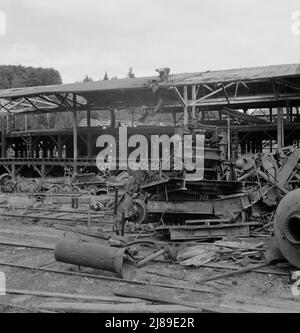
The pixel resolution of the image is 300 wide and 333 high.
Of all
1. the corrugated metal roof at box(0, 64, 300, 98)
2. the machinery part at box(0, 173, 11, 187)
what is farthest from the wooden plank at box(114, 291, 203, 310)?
the machinery part at box(0, 173, 11, 187)

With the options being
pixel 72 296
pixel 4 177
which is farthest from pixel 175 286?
pixel 4 177

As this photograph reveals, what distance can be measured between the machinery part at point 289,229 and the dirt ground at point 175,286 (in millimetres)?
377

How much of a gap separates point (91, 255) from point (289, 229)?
337 centimetres

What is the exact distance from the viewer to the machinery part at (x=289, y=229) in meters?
6.79

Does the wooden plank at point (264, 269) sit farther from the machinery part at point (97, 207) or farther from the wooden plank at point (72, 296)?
the machinery part at point (97, 207)

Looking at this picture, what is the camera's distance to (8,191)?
21125mm

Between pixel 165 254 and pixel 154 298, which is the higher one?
pixel 165 254

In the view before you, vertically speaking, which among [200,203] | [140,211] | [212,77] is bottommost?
[140,211]

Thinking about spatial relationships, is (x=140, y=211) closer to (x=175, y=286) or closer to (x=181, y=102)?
(x=175, y=286)

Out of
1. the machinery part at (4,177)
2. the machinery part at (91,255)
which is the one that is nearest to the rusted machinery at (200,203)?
the machinery part at (91,255)

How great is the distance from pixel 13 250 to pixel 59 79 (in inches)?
3249

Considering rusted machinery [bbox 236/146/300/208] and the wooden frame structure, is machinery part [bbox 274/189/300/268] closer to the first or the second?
rusted machinery [bbox 236/146/300/208]

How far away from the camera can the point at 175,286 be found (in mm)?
6570
